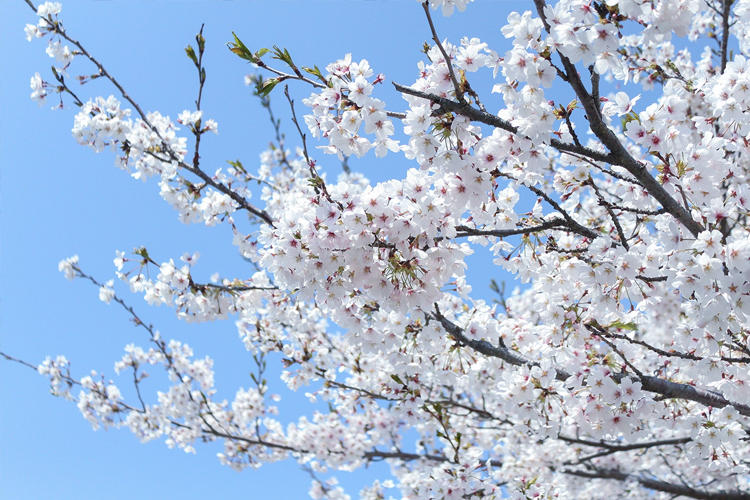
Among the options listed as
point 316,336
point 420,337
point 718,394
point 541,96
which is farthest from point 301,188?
point 718,394

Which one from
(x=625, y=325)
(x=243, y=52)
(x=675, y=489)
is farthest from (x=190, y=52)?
(x=675, y=489)

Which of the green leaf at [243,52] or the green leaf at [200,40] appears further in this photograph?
the green leaf at [200,40]

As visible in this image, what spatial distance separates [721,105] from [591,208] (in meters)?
4.43

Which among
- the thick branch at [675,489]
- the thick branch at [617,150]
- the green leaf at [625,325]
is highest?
the thick branch at [617,150]

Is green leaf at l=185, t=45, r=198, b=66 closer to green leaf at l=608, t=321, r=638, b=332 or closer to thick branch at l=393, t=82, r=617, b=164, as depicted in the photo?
thick branch at l=393, t=82, r=617, b=164

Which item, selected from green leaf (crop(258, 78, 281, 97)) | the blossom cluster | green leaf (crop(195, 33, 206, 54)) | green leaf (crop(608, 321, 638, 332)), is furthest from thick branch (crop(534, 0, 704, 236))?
green leaf (crop(195, 33, 206, 54))

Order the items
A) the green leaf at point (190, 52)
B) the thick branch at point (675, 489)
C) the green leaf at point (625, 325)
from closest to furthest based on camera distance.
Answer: the green leaf at point (625, 325), the green leaf at point (190, 52), the thick branch at point (675, 489)

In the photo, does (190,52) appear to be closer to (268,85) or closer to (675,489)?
(268,85)

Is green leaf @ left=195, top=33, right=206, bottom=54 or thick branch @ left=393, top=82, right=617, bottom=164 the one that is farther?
green leaf @ left=195, top=33, right=206, bottom=54

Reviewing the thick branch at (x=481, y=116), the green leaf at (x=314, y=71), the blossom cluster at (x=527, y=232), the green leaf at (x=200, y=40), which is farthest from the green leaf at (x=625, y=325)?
the green leaf at (x=200, y=40)

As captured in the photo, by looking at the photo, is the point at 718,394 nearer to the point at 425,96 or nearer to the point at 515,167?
the point at 515,167

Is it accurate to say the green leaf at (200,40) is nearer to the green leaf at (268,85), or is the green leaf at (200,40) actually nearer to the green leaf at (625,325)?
the green leaf at (268,85)

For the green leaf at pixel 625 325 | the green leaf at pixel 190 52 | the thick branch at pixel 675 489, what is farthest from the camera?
the thick branch at pixel 675 489

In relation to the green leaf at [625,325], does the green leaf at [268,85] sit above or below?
above
